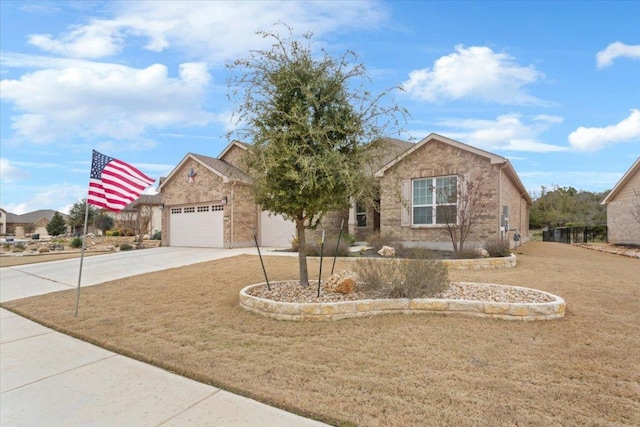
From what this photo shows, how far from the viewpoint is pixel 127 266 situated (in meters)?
12.8

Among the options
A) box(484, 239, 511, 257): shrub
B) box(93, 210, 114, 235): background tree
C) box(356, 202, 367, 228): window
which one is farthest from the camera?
box(93, 210, 114, 235): background tree

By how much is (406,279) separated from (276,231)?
13360mm

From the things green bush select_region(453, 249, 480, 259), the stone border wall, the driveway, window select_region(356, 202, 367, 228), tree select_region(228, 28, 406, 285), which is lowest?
the driveway

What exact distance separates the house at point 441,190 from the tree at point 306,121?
647 cm

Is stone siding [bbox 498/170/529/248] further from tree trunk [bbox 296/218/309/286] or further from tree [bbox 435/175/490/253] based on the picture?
tree trunk [bbox 296/218/309/286]

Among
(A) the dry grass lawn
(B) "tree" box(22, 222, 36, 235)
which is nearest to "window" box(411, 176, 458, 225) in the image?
(A) the dry grass lawn

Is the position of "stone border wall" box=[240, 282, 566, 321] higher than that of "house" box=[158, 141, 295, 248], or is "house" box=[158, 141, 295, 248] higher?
"house" box=[158, 141, 295, 248]

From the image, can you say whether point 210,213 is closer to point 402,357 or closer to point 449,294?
point 449,294

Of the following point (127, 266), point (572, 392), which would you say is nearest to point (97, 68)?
point (127, 266)

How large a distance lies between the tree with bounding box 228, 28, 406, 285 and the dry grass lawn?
2.21m

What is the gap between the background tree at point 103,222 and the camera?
4278 centimetres

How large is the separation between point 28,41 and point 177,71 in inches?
142

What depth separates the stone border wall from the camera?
5.53 metres

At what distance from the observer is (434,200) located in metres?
14.5
